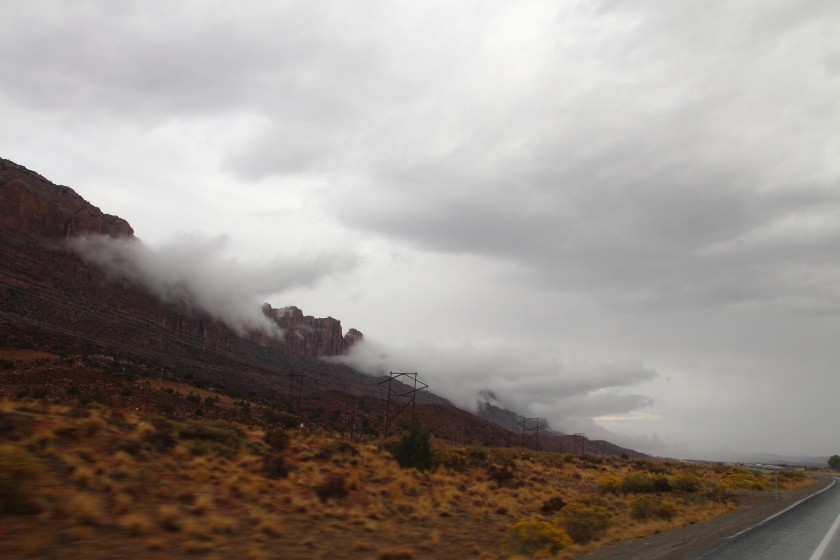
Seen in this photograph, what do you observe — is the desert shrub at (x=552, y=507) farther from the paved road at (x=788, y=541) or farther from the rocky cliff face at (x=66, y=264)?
the rocky cliff face at (x=66, y=264)

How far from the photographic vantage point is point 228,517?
13.3 meters

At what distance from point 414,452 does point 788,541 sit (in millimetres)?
20609

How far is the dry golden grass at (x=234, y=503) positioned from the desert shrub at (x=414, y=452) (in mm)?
3714

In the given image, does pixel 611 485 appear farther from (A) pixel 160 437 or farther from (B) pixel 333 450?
(A) pixel 160 437

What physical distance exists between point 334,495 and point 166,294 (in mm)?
165565

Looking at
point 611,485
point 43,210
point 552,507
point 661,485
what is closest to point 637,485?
point 611,485

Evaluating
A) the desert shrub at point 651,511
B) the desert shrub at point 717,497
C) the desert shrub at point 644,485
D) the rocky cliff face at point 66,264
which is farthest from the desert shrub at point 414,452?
the rocky cliff face at point 66,264

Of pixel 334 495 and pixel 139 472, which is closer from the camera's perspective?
pixel 139 472

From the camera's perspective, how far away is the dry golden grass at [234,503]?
34.4ft

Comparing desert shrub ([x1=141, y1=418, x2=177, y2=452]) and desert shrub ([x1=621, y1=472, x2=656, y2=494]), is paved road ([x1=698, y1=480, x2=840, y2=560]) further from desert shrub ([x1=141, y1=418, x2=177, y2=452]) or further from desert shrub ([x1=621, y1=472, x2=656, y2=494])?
desert shrub ([x1=621, y1=472, x2=656, y2=494])

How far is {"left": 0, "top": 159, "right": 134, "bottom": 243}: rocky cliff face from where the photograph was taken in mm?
130000

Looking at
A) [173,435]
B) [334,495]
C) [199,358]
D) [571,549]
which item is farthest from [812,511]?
[199,358]

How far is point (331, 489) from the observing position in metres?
19.2

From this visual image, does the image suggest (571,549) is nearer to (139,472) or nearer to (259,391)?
(139,472)
